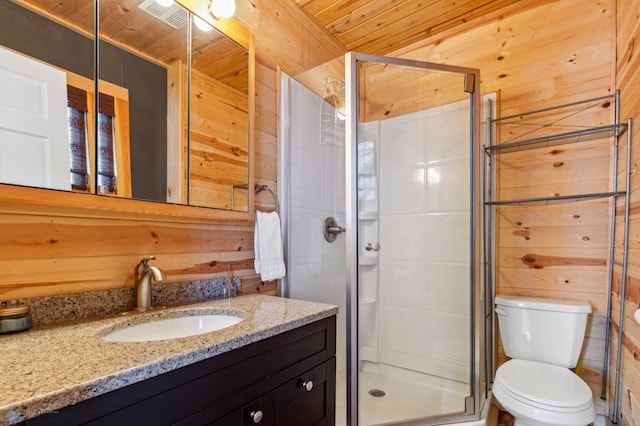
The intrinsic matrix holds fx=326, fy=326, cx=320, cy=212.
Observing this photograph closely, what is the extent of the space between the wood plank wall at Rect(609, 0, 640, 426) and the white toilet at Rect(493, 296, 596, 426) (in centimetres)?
18

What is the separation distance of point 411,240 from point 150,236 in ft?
5.09

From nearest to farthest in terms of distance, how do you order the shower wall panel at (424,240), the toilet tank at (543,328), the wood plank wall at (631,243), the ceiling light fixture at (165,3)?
the ceiling light fixture at (165,3), the wood plank wall at (631,243), the toilet tank at (543,328), the shower wall panel at (424,240)

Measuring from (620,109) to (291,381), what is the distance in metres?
2.15

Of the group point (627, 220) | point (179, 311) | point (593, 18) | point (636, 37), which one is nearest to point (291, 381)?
point (179, 311)

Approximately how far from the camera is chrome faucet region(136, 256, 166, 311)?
1.09 metres

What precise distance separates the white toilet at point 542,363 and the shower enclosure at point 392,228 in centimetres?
18

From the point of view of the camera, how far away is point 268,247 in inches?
63.3

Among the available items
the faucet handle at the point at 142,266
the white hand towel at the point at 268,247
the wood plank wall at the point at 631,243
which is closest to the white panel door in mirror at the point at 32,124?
the faucet handle at the point at 142,266

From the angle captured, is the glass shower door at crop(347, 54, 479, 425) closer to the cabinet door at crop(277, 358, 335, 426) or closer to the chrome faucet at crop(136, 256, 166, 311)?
Result: the cabinet door at crop(277, 358, 335, 426)

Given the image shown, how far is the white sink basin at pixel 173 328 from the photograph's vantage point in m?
0.98

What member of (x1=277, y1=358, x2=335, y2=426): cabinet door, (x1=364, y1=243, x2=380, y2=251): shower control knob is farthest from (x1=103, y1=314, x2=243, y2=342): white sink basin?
(x1=364, y1=243, x2=380, y2=251): shower control knob

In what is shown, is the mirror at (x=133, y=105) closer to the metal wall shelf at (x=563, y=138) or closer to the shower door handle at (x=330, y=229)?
the shower door handle at (x=330, y=229)

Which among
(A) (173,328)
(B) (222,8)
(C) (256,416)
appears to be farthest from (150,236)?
(B) (222,8)

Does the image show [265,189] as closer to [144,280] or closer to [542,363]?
[144,280]
